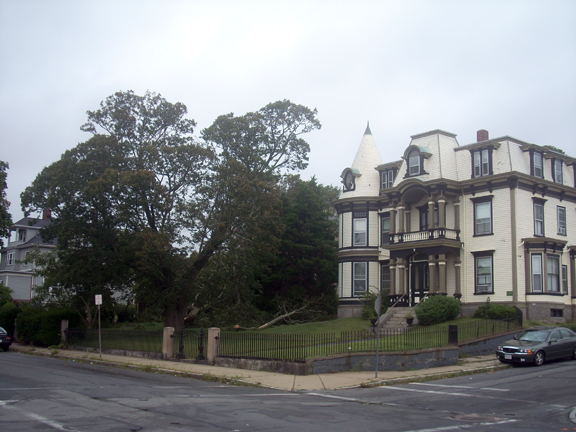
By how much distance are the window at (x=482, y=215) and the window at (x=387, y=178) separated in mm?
7032

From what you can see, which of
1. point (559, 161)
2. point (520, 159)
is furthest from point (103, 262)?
point (559, 161)

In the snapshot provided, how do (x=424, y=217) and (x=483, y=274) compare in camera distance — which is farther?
(x=424, y=217)

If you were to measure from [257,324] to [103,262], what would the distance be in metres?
10.5

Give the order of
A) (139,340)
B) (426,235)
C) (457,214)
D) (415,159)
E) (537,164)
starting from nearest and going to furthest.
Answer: (139,340), (537,164), (457,214), (426,235), (415,159)

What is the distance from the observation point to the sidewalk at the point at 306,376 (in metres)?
17.1

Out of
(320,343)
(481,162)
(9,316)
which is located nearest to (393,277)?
(481,162)

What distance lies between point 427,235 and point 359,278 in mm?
6678

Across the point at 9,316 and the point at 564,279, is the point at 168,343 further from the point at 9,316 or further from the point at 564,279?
the point at 564,279

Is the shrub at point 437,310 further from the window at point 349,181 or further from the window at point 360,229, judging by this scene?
the window at point 349,181

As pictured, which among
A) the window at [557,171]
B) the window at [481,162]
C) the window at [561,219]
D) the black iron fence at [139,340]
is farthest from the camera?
the window at [557,171]

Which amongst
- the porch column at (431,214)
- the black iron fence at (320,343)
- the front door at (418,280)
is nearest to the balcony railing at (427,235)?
the porch column at (431,214)

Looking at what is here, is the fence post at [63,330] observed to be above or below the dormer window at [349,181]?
below

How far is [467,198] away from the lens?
3344 centimetres

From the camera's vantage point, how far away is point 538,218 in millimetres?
32406
